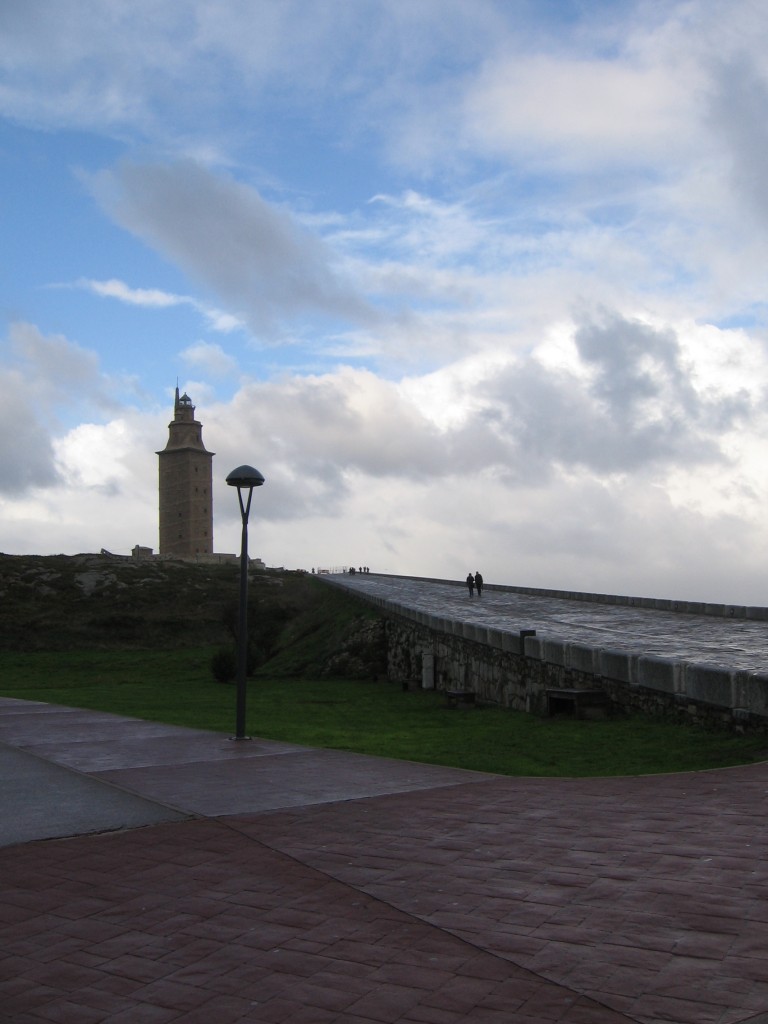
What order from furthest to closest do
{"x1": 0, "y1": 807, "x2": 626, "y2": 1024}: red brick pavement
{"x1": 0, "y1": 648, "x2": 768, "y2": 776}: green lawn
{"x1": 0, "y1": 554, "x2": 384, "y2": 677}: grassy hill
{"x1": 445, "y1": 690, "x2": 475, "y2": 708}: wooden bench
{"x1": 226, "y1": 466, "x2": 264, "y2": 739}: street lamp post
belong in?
{"x1": 0, "y1": 554, "x2": 384, "y2": 677}: grassy hill < {"x1": 445, "y1": 690, "x2": 475, "y2": 708}: wooden bench < {"x1": 226, "y1": 466, "x2": 264, "y2": 739}: street lamp post < {"x1": 0, "y1": 648, "x2": 768, "y2": 776}: green lawn < {"x1": 0, "y1": 807, "x2": 626, "y2": 1024}: red brick pavement

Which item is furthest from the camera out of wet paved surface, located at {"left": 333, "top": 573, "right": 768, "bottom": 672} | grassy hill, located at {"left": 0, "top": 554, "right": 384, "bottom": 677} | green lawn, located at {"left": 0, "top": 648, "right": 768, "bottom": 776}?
grassy hill, located at {"left": 0, "top": 554, "right": 384, "bottom": 677}

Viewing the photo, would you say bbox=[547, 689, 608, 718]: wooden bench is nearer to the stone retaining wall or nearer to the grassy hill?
the stone retaining wall

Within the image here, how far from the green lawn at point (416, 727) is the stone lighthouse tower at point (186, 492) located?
69.2 meters

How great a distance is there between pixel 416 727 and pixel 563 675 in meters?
2.07

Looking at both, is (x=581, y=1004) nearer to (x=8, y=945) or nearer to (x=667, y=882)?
(x=667, y=882)

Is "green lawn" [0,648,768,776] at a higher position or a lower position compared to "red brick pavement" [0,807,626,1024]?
lower

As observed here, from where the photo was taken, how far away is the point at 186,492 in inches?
3752

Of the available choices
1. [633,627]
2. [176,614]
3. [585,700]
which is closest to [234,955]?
[585,700]

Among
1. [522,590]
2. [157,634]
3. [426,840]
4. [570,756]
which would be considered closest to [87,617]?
[157,634]

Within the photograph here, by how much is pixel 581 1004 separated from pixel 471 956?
0.58 m

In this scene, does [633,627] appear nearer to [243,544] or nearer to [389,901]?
[243,544]

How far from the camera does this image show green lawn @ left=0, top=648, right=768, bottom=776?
879cm

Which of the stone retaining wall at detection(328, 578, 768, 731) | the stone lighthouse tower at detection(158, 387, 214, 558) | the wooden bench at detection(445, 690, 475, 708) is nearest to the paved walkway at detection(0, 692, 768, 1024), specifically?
the stone retaining wall at detection(328, 578, 768, 731)

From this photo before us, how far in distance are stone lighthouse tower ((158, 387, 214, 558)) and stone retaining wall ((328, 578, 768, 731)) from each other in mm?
75033
